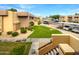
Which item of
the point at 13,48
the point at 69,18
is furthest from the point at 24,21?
the point at 69,18

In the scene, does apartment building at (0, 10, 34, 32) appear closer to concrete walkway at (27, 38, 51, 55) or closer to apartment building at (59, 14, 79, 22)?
concrete walkway at (27, 38, 51, 55)

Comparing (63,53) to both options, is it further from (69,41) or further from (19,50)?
(19,50)

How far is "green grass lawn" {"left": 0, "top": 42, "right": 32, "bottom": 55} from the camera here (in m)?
4.66

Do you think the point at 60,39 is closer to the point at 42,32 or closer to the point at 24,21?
the point at 42,32

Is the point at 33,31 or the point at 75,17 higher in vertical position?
the point at 75,17

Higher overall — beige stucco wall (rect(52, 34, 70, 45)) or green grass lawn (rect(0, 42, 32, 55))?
beige stucco wall (rect(52, 34, 70, 45))

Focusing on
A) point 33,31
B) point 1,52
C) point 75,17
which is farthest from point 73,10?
point 1,52

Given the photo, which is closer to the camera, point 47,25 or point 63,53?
point 63,53

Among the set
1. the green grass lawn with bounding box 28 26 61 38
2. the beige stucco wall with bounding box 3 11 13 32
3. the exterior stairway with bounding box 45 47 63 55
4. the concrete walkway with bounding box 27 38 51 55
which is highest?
the beige stucco wall with bounding box 3 11 13 32

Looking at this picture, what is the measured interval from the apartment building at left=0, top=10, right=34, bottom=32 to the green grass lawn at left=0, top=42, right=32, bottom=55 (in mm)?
320

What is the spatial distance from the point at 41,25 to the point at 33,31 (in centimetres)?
23

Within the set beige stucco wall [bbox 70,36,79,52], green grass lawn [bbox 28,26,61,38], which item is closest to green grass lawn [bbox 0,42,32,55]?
green grass lawn [bbox 28,26,61,38]

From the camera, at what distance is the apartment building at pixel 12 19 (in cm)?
472
